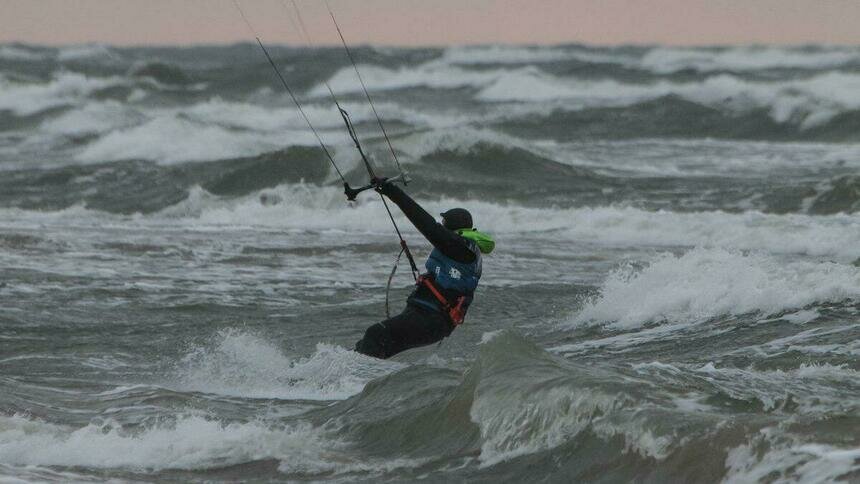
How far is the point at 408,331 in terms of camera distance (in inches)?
392

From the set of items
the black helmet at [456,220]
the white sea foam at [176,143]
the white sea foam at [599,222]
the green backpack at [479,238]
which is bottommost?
the white sea foam at [176,143]

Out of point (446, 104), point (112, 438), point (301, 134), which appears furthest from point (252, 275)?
point (446, 104)

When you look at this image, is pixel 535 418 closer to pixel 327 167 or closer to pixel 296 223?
pixel 296 223

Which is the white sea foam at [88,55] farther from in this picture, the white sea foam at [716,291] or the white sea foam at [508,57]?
the white sea foam at [716,291]

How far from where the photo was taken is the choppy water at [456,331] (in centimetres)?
761

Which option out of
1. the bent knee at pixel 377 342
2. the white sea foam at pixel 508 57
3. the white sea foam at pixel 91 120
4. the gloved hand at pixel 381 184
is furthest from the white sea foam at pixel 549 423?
the white sea foam at pixel 508 57

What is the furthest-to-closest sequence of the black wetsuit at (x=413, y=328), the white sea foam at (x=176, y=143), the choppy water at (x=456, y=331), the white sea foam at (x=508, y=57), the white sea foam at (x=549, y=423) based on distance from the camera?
the white sea foam at (x=508, y=57) → the white sea foam at (x=176, y=143) → the black wetsuit at (x=413, y=328) → the choppy water at (x=456, y=331) → the white sea foam at (x=549, y=423)

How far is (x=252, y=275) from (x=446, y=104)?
121ft

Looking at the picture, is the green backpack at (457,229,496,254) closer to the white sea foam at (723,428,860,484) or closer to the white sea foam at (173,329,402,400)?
the white sea foam at (173,329,402,400)

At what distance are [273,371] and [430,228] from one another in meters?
2.03

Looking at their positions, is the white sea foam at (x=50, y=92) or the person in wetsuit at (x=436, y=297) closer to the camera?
the person in wetsuit at (x=436, y=297)

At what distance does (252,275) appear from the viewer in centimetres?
1546

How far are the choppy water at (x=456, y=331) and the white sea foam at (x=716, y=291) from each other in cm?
3

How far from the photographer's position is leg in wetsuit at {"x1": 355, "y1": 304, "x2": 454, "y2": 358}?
9.95 metres
